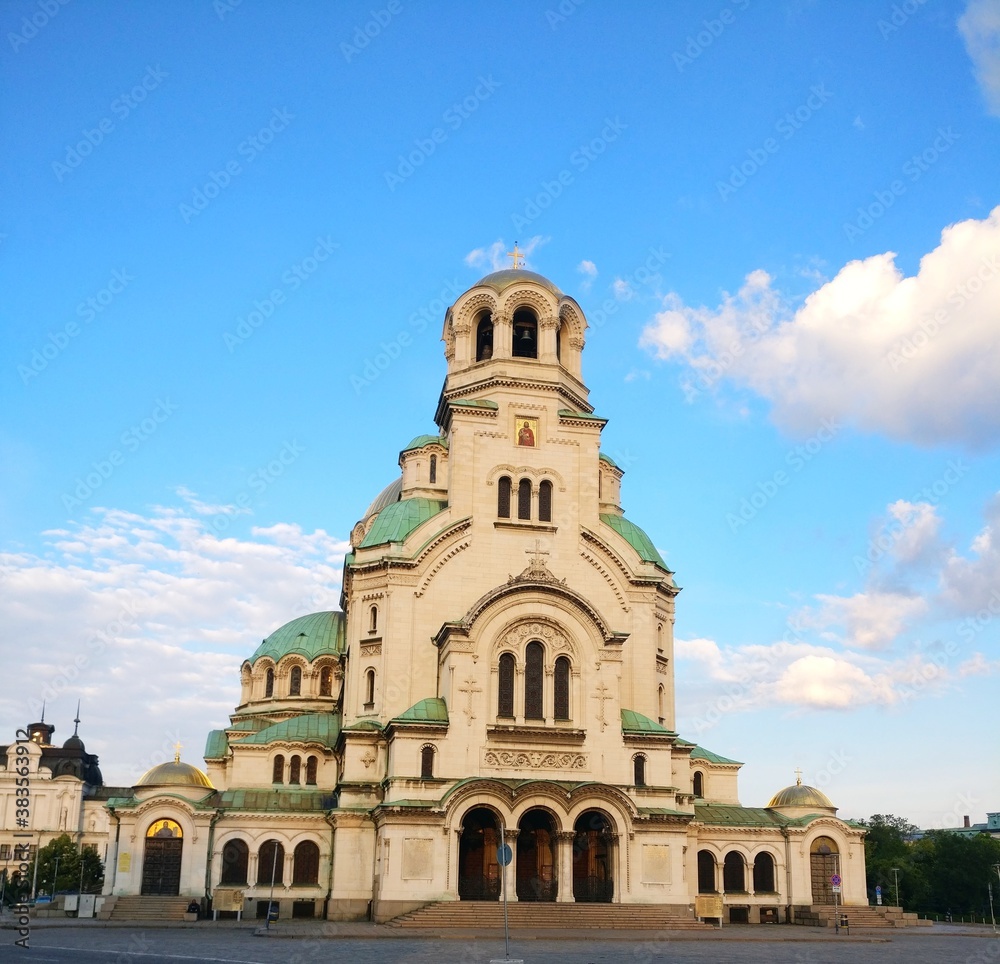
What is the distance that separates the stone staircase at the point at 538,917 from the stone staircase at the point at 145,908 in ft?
31.6

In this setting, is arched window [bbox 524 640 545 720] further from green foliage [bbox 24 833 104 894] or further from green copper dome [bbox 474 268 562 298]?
green foliage [bbox 24 833 104 894]

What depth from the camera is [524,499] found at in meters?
50.2

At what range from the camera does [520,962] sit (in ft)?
81.9

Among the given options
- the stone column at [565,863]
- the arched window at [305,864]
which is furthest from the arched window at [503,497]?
the arched window at [305,864]

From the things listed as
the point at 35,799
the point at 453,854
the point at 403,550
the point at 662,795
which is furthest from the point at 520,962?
the point at 35,799

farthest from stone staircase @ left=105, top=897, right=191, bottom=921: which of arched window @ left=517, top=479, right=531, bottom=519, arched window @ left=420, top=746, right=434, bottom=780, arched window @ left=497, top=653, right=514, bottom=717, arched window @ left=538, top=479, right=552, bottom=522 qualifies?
arched window @ left=538, top=479, right=552, bottom=522

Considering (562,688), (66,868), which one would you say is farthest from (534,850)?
(66,868)

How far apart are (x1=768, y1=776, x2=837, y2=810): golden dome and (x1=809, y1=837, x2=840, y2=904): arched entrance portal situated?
1991 mm

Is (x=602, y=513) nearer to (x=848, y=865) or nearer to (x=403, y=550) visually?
(x=403, y=550)

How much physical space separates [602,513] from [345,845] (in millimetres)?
19633

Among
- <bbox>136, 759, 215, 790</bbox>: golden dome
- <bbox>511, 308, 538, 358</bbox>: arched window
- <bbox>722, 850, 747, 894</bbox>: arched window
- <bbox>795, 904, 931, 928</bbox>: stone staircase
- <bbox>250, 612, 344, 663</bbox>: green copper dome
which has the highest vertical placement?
<bbox>511, 308, 538, 358</bbox>: arched window

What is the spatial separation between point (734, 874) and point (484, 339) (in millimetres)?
27215

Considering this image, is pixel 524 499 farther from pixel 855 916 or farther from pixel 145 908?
pixel 145 908

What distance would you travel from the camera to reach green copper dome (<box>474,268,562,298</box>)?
53.2 m
